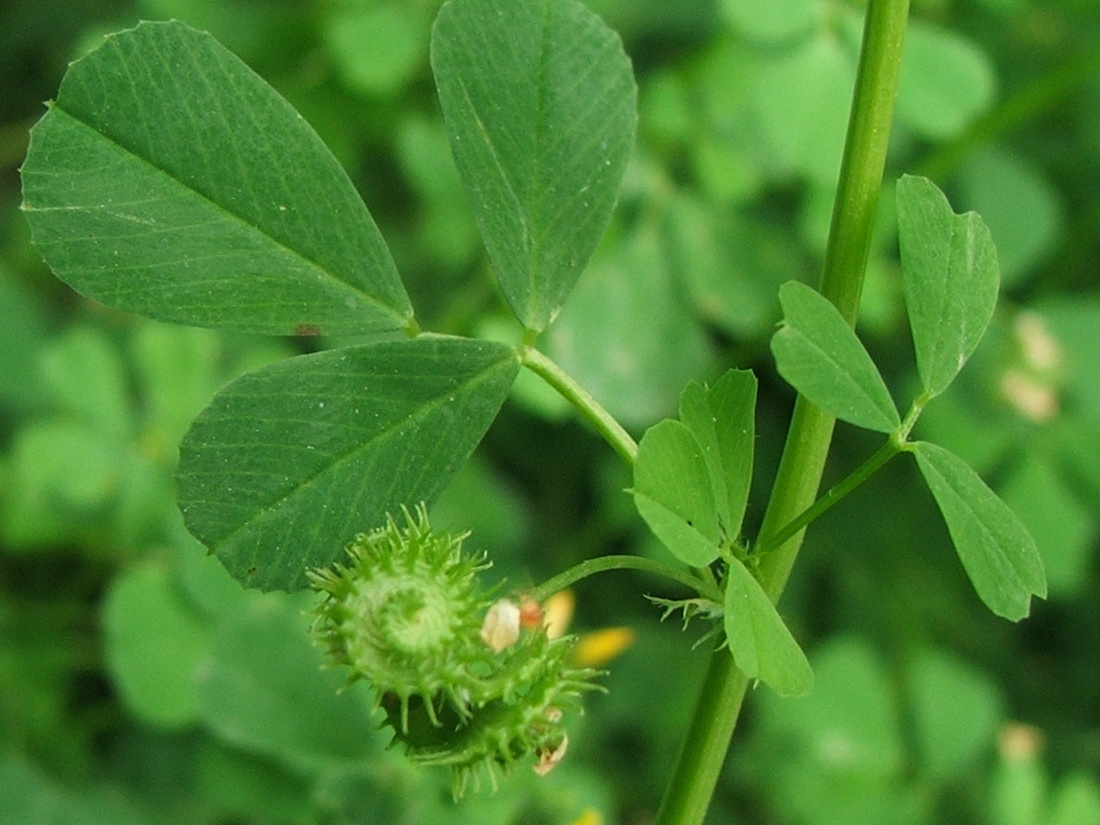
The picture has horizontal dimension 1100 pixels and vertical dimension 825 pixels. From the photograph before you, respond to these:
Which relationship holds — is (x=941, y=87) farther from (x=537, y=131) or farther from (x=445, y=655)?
(x=445, y=655)

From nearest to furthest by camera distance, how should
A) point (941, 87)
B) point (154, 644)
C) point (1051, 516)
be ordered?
point (154, 644)
point (941, 87)
point (1051, 516)

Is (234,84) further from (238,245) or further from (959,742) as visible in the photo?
(959,742)

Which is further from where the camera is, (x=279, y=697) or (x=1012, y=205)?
(x=1012, y=205)

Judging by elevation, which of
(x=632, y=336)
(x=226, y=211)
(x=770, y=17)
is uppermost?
(x=226, y=211)

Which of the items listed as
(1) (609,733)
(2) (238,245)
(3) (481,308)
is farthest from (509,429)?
(2) (238,245)

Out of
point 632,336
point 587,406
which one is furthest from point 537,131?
point 632,336

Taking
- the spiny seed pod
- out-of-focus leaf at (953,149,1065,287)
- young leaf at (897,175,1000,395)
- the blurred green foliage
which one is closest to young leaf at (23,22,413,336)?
the spiny seed pod

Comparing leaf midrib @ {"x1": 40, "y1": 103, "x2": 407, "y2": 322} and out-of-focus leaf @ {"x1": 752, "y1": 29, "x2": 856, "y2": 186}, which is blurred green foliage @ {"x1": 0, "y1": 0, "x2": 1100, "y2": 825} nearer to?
out-of-focus leaf @ {"x1": 752, "y1": 29, "x2": 856, "y2": 186}
